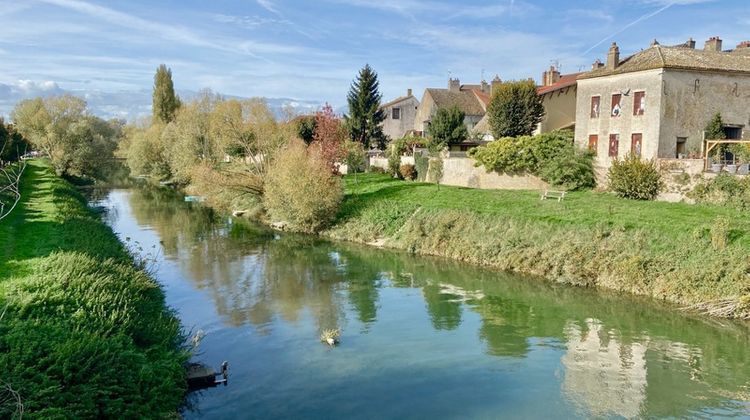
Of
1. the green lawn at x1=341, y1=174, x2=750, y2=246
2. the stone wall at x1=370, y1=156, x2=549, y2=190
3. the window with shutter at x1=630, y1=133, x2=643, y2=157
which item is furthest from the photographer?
the stone wall at x1=370, y1=156, x2=549, y2=190

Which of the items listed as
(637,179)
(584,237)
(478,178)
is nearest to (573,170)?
(637,179)

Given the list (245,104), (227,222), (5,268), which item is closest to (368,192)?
(227,222)

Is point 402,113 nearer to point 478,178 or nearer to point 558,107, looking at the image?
point 558,107

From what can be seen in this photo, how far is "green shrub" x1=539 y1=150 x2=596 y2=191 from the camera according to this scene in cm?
3002

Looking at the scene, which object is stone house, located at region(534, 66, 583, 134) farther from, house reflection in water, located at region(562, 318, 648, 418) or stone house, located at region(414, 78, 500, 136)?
house reflection in water, located at region(562, 318, 648, 418)

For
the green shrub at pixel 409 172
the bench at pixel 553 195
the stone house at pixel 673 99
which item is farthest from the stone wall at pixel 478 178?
the stone house at pixel 673 99

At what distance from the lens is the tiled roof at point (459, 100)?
178ft

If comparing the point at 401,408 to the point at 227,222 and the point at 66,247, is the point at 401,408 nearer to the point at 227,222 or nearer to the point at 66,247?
the point at 66,247

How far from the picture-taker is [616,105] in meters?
30.7

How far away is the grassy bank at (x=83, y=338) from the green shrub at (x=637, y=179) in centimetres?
2157

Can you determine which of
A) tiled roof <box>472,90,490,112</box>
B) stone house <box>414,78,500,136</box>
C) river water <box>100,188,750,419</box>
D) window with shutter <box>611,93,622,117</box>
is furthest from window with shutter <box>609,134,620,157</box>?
tiled roof <box>472,90,490,112</box>

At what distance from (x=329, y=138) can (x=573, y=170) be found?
16090 mm

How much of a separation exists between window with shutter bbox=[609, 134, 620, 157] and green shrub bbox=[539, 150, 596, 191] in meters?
1.33

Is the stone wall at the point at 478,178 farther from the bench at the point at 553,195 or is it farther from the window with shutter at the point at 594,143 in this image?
the window with shutter at the point at 594,143
